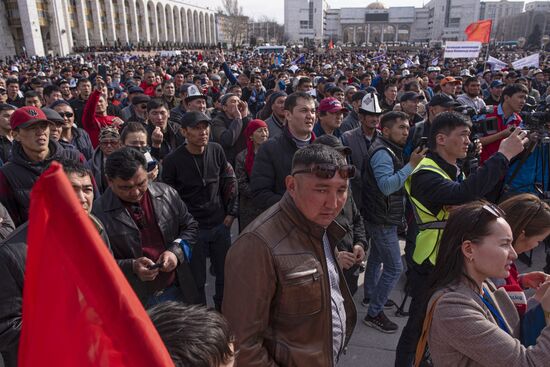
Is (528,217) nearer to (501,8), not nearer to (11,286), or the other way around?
(11,286)

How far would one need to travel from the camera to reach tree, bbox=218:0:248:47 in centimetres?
7781

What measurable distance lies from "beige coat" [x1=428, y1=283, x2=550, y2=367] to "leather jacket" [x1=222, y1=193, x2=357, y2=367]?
1.52 ft

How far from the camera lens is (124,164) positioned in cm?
249

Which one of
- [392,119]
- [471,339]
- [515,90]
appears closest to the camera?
[471,339]

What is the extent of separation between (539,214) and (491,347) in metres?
1.05

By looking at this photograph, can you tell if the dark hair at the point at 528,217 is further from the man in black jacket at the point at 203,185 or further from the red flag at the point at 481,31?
the red flag at the point at 481,31

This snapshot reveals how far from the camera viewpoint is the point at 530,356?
1535mm

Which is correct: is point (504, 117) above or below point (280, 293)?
above

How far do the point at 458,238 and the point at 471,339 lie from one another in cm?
45

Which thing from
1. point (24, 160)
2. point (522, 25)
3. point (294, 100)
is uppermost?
point (522, 25)

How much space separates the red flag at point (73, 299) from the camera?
Answer: 2.01ft

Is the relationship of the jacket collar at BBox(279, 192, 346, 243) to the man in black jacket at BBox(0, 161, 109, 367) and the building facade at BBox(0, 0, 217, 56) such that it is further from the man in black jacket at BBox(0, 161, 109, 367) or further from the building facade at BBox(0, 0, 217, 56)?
the building facade at BBox(0, 0, 217, 56)

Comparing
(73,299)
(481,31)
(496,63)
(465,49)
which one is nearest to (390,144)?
(73,299)

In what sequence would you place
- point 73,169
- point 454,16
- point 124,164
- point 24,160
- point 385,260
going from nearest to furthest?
point 73,169, point 124,164, point 24,160, point 385,260, point 454,16
